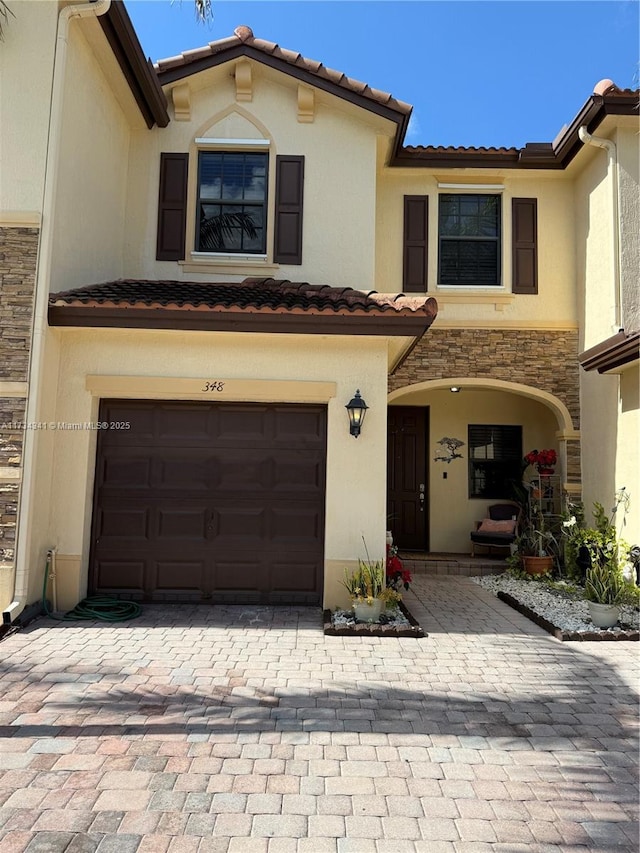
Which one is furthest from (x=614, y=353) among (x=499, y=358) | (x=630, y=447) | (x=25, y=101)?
(x=25, y=101)

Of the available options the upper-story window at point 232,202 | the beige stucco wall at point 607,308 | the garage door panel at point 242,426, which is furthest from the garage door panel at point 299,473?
the beige stucco wall at point 607,308

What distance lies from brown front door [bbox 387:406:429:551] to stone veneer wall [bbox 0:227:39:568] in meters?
Answer: 7.38

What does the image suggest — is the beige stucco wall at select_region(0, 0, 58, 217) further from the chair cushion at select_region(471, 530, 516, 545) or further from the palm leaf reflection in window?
the chair cushion at select_region(471, 530, 516, 545)

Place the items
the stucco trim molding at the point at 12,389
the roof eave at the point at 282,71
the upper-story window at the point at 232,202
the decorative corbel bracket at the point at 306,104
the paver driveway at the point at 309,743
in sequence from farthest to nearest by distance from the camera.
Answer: the upper-story window at the point at 232,202
the decorative corbel bracket at the point at 306,104
the roof eave at the point at 282,71
the stucco trim molding at the point at 12,389
the paver driveway at the point at 309,743

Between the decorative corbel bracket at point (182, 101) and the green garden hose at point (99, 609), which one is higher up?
the decorative corbel bracket at point (182, 101)

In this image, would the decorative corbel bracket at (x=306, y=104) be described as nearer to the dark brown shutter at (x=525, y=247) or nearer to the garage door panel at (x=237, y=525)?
the dark brown shutter at (x=525, y=247)

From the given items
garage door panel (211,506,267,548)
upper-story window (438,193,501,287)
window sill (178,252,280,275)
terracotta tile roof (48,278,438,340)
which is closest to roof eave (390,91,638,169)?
upper-story window (438,193,501,287)

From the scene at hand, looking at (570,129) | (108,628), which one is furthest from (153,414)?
(570,129)

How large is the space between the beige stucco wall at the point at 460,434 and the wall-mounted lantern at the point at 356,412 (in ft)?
16.9

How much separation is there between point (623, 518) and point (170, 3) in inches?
349

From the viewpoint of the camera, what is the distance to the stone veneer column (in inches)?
256

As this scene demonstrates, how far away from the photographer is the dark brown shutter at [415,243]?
417 inches

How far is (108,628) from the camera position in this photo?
641cm

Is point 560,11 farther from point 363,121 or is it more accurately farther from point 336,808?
point 336,808
